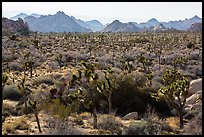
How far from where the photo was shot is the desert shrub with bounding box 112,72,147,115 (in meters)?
18.4

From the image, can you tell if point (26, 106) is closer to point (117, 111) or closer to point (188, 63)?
point (117, 111)

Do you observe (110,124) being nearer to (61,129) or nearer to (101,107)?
(61,129)

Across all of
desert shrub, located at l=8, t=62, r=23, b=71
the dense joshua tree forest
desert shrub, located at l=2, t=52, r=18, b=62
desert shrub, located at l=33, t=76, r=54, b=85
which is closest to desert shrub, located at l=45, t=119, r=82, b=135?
the dense joshua tree forest

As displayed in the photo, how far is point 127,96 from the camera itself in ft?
61.9

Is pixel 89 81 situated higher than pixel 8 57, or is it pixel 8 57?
pixel 89 81

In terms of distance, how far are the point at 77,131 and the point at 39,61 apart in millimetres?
27635

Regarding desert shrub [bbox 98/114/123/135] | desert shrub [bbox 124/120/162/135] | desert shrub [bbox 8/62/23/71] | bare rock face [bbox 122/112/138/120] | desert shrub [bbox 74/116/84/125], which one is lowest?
desert shrub [bbox 8/62/23/71]

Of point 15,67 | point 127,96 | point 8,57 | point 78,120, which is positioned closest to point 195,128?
point 78,120

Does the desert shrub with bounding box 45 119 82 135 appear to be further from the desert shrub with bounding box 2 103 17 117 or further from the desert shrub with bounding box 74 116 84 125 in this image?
the desert shrub with bounding box 2 103 17 117

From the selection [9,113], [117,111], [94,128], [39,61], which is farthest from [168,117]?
[39,61]

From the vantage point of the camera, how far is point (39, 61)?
39406mm

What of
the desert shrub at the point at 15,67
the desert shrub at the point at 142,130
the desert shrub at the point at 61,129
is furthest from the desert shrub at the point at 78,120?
the desert shrub at the point at 15,67

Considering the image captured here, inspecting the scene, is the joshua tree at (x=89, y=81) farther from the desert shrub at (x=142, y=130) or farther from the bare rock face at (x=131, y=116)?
the desert shrub at (x=142, y=130)

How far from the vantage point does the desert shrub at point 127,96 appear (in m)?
18.4
